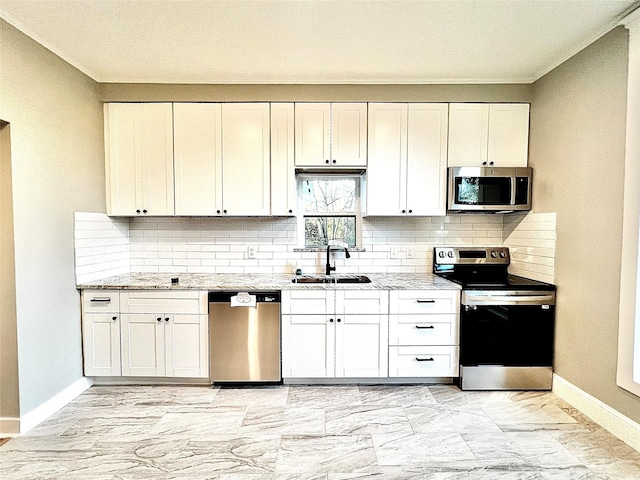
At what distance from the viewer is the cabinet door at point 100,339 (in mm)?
2855

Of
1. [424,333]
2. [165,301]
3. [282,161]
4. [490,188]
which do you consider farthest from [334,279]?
[490,188]

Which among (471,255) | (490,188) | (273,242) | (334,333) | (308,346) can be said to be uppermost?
(490,188)

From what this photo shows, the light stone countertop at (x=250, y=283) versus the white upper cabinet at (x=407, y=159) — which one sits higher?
the white upper cabinet at (x=407, y=159)

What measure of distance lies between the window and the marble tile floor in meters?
1.43

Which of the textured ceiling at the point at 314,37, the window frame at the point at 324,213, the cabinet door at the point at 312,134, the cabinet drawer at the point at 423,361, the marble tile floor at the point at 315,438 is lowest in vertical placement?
the marble tile floor at the point at 315,438

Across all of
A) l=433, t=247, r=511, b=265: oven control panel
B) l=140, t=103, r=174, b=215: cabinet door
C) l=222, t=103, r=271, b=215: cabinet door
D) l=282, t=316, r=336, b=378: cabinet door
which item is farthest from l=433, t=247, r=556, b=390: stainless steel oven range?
l=140, t=103, r=174, b=215: cabinet door

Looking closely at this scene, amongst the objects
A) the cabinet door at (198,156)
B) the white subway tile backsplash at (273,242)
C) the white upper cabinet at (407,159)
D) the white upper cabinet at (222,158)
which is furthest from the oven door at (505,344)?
the cabinet door at (198,156)

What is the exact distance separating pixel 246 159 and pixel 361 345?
6.07 feet

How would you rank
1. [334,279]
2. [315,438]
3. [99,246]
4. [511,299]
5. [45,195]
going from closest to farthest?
[315,438], [45,195], [511,299], [99,246], [334,279]

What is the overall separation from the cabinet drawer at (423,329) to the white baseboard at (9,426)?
8.50ft

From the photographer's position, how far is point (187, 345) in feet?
9.40

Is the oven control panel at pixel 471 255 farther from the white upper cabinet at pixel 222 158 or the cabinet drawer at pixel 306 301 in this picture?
the white upper cabinet at pixel 222 158

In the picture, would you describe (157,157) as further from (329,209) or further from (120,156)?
(329,209)

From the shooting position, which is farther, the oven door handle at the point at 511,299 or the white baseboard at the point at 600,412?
the oven door handle at the point at 511,299
